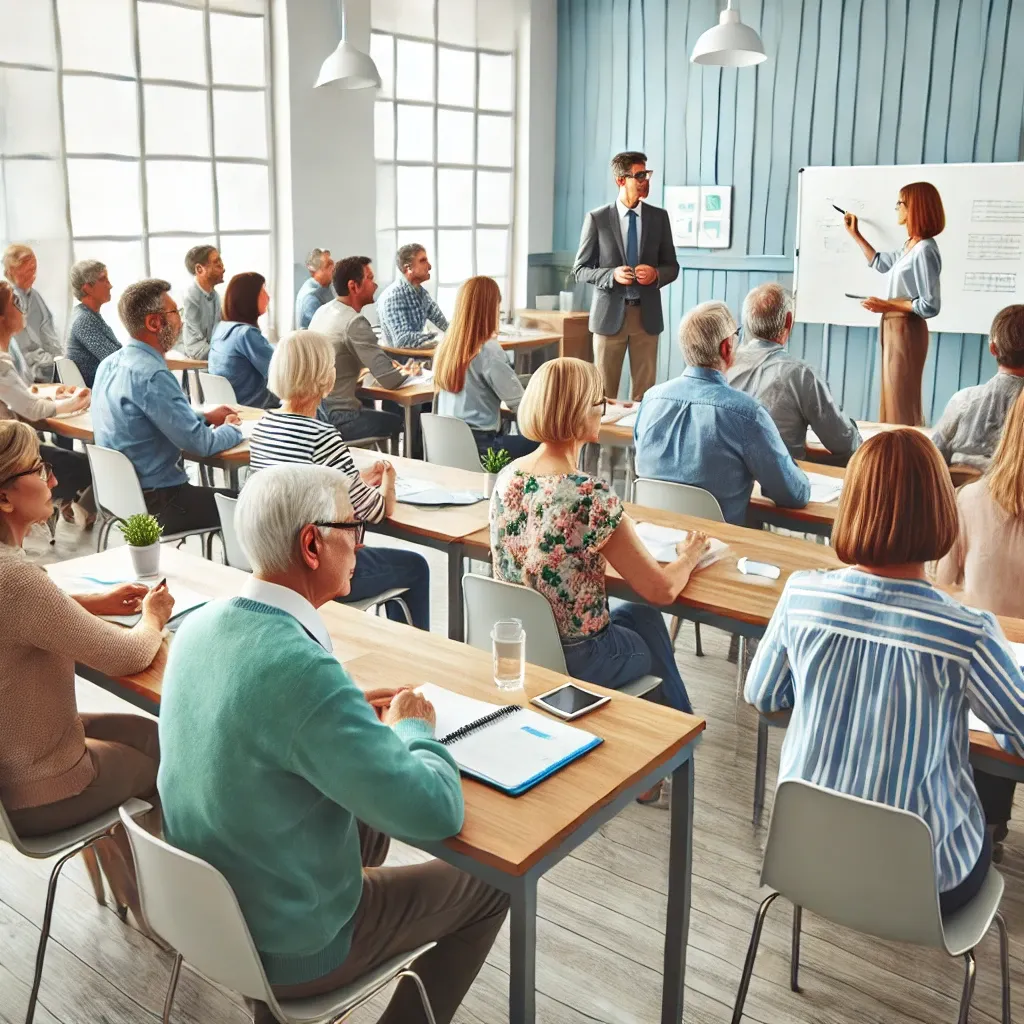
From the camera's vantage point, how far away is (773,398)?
4.12 m

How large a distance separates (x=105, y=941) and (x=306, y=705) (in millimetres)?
1434

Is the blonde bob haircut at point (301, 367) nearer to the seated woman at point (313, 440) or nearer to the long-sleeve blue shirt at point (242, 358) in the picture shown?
the seated woman at point (313, 440)

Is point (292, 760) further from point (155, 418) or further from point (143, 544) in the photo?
point (155, 418)

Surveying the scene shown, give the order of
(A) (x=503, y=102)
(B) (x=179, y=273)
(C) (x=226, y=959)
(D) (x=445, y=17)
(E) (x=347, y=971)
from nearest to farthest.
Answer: (C) (x=226, y=959) → (E) (x=347, y=971) → (B) (x=179, y=273) → (D) (x=445, y=17) → (A) (x=503, y=102)

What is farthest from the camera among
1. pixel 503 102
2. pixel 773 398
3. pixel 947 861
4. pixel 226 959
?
pixel 503 102

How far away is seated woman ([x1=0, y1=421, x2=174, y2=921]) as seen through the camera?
1.96 m

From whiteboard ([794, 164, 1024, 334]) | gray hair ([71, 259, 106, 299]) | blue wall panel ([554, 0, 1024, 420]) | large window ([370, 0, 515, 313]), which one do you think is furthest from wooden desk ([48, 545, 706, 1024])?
large window ([370, 0, 515, 313])

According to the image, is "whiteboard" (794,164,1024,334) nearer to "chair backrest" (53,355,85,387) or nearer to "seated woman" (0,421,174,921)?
"chair backrest" (53,355,85,387)

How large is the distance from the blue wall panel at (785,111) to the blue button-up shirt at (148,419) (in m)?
5.59

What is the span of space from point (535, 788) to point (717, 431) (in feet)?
6.72

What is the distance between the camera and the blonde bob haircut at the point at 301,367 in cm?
347

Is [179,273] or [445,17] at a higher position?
[445,17]

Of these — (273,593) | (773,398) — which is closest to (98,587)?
(273,593)

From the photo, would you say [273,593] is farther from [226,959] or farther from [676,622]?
[676,622]
